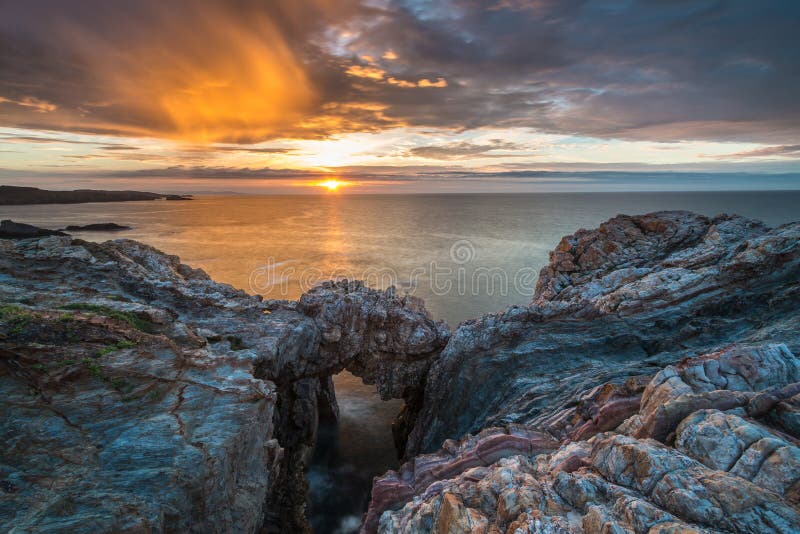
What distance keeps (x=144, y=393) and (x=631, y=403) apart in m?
14.6

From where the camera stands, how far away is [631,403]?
1143cm

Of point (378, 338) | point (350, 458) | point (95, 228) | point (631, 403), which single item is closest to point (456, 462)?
point (631, 403)

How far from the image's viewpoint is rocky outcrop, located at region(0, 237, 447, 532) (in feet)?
30.7

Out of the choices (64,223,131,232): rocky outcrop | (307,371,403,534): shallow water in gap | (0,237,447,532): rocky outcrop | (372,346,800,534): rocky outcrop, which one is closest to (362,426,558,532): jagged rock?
(372,346,800,534): rocky outcrop

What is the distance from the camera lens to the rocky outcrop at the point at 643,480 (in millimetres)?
6824

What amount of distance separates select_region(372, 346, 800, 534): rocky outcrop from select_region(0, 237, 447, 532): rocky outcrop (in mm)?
4844

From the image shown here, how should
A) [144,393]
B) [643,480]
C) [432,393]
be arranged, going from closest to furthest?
[643,480], [144,393], [432,393]

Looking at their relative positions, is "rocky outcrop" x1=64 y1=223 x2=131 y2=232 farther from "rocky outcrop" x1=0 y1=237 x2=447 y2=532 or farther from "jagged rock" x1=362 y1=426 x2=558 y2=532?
"jagged rock" x1=362 y1=426 x2=558 y2=532

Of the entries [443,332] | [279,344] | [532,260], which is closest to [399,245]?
[532,260]

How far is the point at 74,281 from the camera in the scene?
18.1 meters

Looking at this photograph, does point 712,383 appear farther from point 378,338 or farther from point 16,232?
point 16,232

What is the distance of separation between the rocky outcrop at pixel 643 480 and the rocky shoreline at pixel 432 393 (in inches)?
1.6

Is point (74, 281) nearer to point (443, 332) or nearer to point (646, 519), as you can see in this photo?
point (443, 332)

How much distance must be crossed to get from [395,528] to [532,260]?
216 feet
